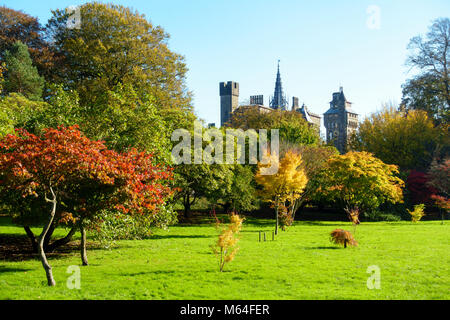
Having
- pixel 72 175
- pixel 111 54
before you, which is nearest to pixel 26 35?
pixel 111 54

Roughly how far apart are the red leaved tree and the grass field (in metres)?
1.39

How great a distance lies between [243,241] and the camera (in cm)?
1998

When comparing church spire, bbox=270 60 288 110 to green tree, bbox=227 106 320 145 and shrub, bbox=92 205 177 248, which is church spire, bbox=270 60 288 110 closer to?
green tree, bbox=227 106 320 145

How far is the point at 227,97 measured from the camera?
112375mm

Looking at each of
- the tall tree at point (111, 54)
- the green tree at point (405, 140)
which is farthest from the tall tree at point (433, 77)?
the tall tree at point (111, 54)

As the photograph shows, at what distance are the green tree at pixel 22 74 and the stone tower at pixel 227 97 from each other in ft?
247

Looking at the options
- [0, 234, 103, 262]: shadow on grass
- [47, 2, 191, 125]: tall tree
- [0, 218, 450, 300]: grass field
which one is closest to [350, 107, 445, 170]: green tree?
[47, 2, 191, 125]: tall tree

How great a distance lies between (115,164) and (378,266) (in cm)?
882

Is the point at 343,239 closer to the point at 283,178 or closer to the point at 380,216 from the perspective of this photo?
the point at 283,178

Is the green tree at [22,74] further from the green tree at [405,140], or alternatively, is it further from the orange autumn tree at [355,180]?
the green tree at [405,140]

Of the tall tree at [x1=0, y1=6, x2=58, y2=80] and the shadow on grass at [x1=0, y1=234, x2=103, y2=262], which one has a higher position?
the tall tree at [x1=0, y1=6, x2=58, y2=80]

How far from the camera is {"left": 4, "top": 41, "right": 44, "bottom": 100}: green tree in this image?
35.4 metres

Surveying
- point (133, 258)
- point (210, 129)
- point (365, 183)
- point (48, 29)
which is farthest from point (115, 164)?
point (48, 29)
